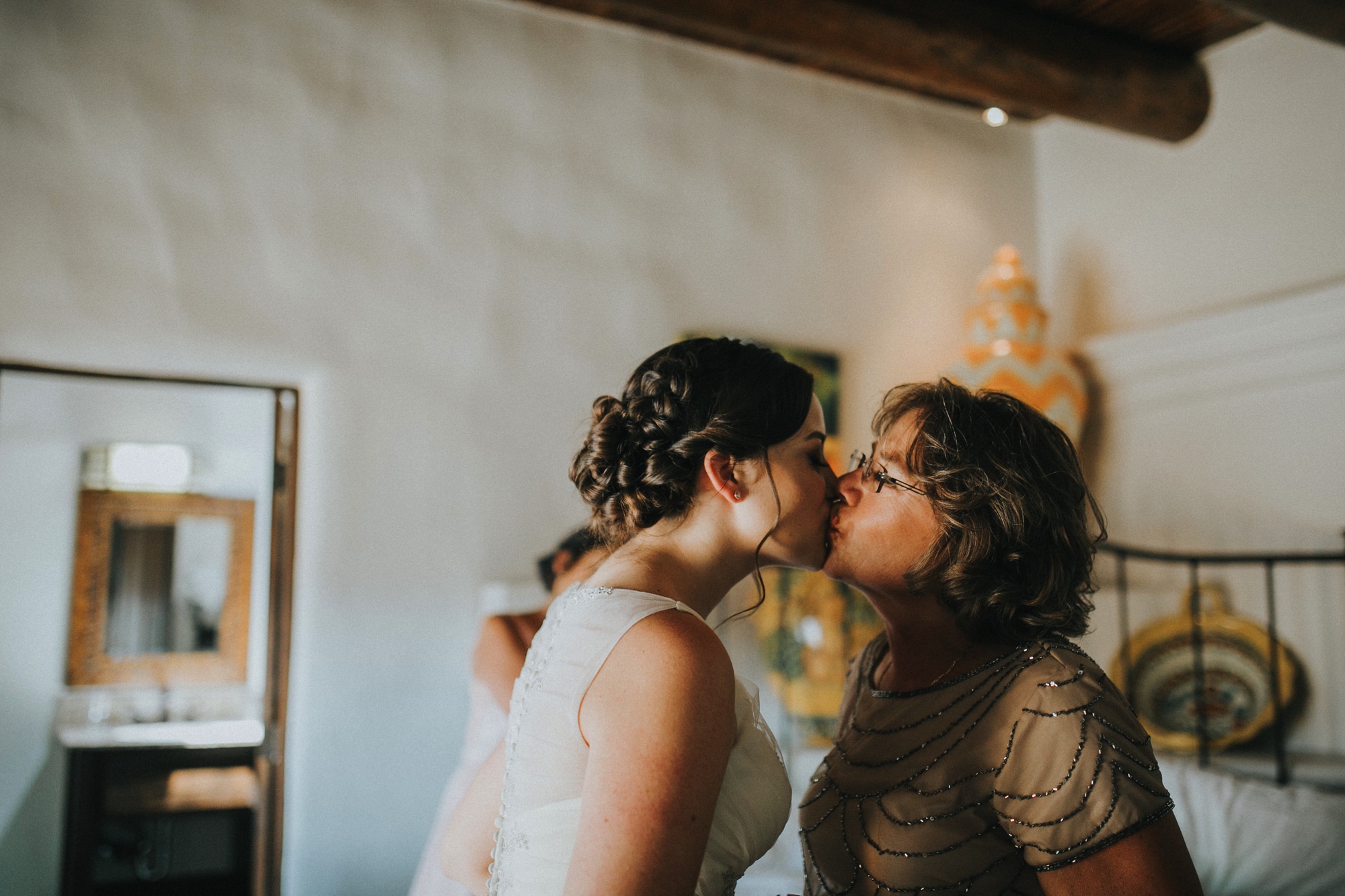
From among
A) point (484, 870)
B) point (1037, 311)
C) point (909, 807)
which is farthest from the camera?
point (1037, 311)

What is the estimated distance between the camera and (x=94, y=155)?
3232mm

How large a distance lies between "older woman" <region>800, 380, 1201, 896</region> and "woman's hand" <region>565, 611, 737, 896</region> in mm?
435

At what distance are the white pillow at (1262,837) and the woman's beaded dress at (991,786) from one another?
113 centimetres

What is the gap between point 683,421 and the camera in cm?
138

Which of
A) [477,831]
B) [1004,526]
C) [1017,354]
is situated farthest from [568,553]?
[1017,354]

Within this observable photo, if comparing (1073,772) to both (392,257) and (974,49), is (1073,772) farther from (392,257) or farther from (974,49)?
(974,49)

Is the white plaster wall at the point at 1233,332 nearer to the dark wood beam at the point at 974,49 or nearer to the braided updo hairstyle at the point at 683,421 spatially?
the dark wood beam at the point at 974,49

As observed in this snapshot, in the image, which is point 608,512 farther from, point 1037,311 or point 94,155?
point 1037,311

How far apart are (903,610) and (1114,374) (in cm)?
328

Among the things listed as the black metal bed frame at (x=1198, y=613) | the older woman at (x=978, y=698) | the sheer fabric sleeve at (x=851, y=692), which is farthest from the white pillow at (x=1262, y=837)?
the older woman at (x=978, y=698)

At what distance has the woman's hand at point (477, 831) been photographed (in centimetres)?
152

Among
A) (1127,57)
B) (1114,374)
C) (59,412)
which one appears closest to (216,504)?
(59,412)

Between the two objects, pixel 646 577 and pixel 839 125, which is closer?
pixel 646 577

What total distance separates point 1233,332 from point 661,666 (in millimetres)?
3591
